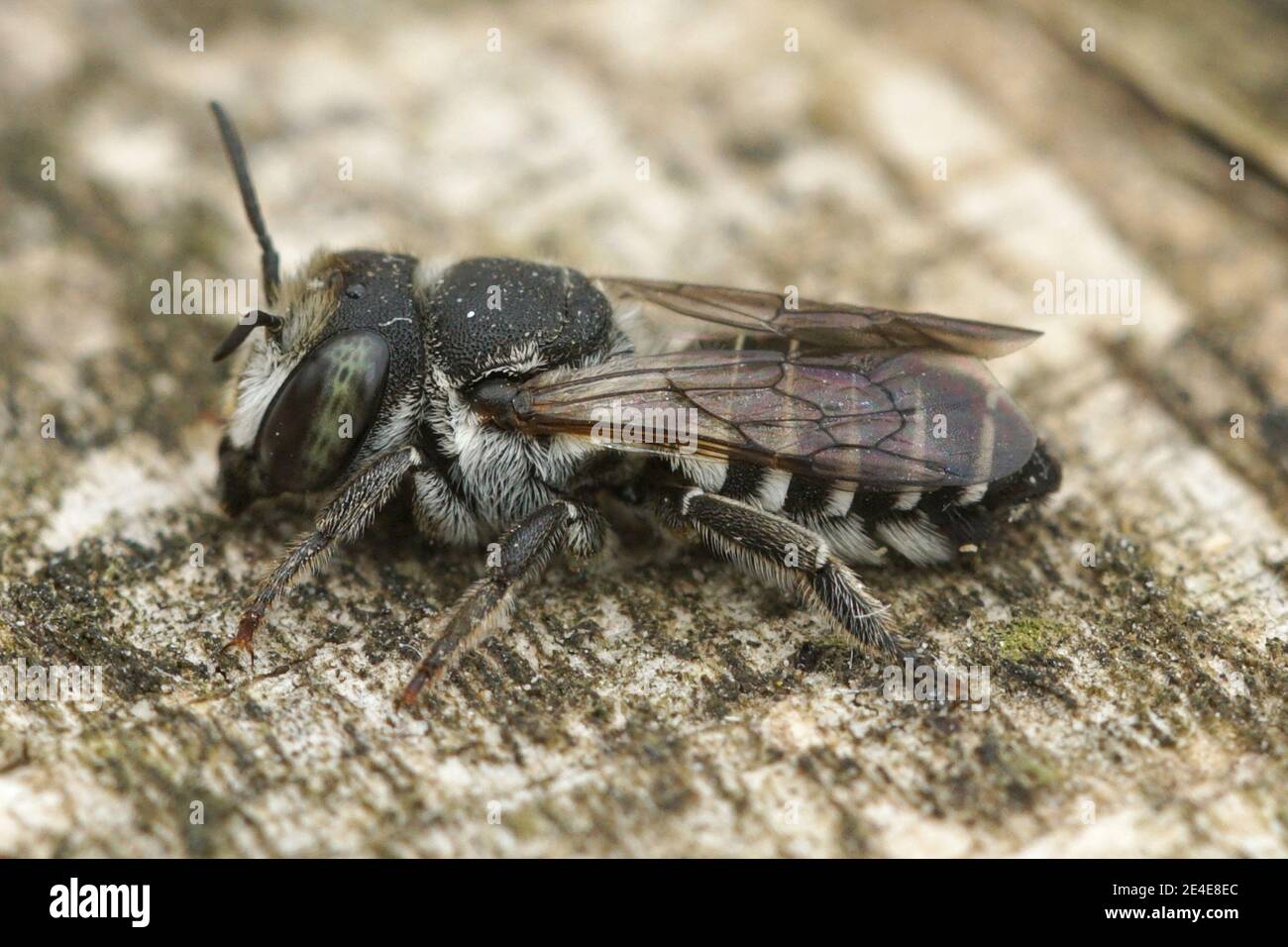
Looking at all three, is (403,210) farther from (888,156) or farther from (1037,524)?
(1037,524)

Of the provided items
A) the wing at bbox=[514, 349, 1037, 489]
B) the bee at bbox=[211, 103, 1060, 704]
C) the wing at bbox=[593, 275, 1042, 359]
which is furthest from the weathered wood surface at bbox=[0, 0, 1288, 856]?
the wing at bbox=[593, 275, 1042, 359]

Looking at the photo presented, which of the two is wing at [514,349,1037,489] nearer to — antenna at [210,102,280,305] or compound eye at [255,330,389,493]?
compound eye at [255,330,389,493]

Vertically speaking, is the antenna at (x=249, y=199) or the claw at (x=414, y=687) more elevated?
the antenna at (x=249, y=199)

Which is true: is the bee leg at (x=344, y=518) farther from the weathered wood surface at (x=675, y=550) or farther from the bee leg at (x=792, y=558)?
the bee leg at (x=792, y=558)

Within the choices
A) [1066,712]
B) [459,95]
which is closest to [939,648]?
[1066,712]

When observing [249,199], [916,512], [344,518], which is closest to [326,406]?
[344,518]

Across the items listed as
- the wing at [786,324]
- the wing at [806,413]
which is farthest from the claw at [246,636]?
the wing at [786,324]
